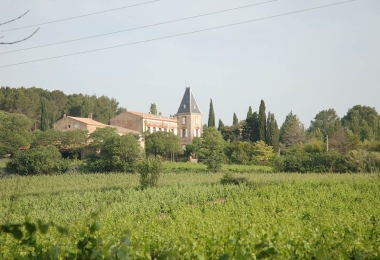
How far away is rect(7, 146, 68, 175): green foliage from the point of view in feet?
115

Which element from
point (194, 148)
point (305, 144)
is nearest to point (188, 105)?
point (194, 148)

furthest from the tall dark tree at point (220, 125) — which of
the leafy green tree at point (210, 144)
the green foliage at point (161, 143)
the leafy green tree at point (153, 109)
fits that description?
the green foliage at point (161, 143)

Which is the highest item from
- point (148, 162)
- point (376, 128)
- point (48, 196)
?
point (376, 128)

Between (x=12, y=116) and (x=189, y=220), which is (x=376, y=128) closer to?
(x=12, y=116)

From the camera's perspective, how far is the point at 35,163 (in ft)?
115

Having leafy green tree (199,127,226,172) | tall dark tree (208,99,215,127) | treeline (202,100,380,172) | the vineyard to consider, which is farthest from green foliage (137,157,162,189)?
tall dark tree (208,99,215,127)

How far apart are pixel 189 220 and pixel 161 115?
4982cm

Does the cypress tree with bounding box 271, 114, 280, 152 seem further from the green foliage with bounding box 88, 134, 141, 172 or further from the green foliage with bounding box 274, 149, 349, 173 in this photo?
the green foliage with bounding box 88, 134, 141, 172

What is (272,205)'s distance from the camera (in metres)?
14.1

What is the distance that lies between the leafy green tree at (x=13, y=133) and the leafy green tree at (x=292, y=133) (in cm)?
3186

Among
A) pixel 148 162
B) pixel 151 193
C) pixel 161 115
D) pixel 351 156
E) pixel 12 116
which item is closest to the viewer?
pixel 151 193

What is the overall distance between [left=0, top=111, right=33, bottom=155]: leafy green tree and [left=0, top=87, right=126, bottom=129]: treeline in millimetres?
13089

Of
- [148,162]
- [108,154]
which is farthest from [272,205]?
[108,154]

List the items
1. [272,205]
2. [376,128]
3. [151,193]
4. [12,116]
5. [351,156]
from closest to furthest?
[272,205] < [151,193] < [351,156] < [12,116] < [376,128]
